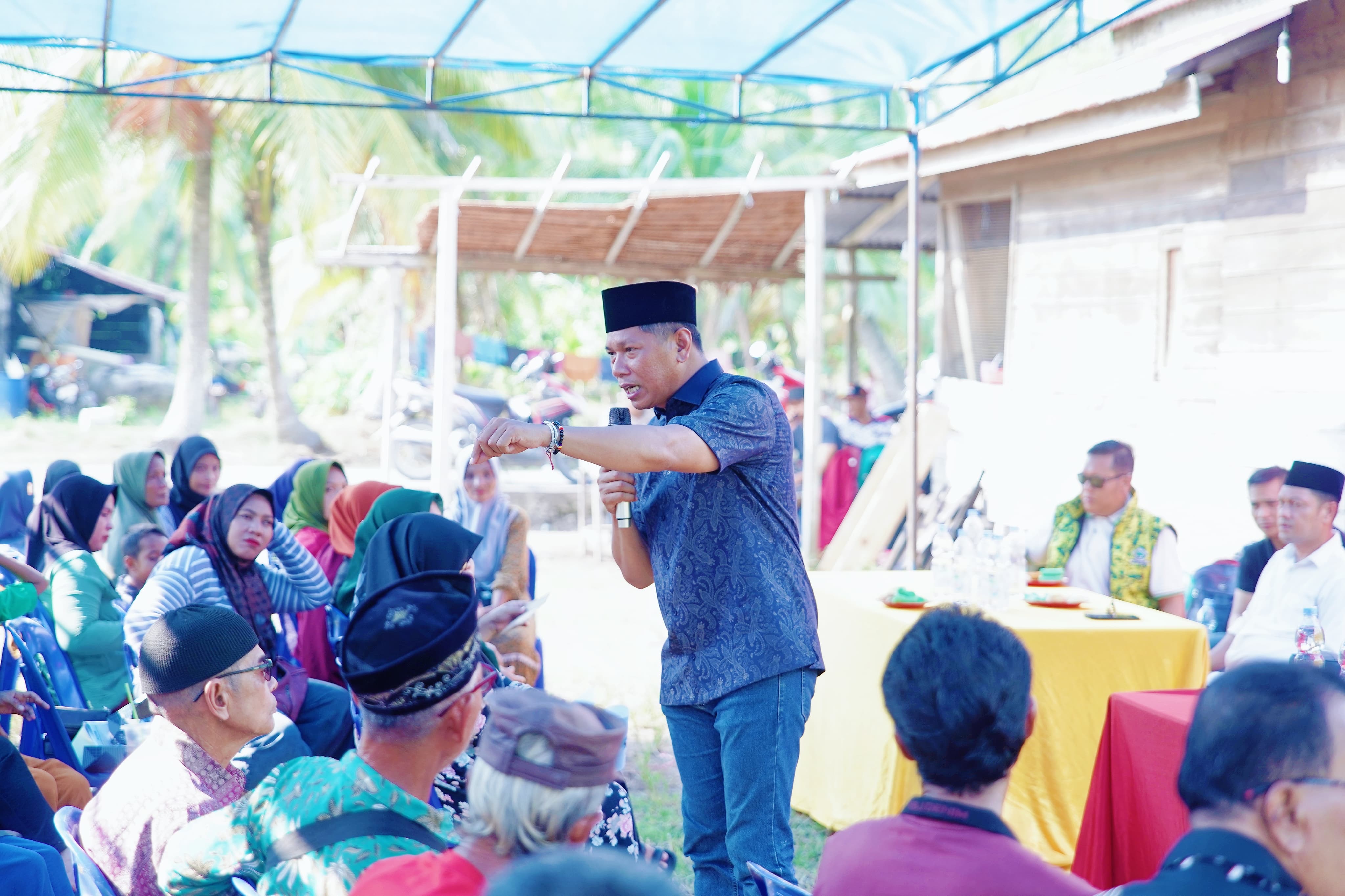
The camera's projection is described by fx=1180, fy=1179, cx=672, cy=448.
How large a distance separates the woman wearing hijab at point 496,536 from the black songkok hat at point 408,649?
350 centimetres

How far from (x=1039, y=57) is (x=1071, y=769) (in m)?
3.27

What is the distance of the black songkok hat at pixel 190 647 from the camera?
2.74 m

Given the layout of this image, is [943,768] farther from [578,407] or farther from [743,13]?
[578,407]

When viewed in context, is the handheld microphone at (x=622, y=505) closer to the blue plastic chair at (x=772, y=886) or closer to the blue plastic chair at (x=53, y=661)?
the blue plastic chair at (x=772, y=886)

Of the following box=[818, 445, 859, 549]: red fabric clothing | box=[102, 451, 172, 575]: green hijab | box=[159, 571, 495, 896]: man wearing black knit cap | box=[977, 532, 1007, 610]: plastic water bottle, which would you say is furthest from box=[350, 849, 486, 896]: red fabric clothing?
box=[818, 445, 859, 549]: red fabric clothing

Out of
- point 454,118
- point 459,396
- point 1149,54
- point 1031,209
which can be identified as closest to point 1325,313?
point 1149,54

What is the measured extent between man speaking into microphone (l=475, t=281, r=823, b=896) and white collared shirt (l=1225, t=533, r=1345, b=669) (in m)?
2.22

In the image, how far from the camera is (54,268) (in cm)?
3141

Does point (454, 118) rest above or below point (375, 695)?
above

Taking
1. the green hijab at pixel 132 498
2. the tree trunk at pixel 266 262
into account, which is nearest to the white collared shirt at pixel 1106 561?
the green hijab at pixel 132 498

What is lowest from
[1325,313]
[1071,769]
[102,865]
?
[1071,769]

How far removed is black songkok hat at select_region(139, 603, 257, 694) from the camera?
2.74 m

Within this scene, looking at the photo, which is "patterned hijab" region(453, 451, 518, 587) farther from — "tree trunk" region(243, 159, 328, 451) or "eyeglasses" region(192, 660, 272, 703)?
"tree trunk" region(243, 159, 328, 451)

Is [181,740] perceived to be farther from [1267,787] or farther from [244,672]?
[1267,787]
